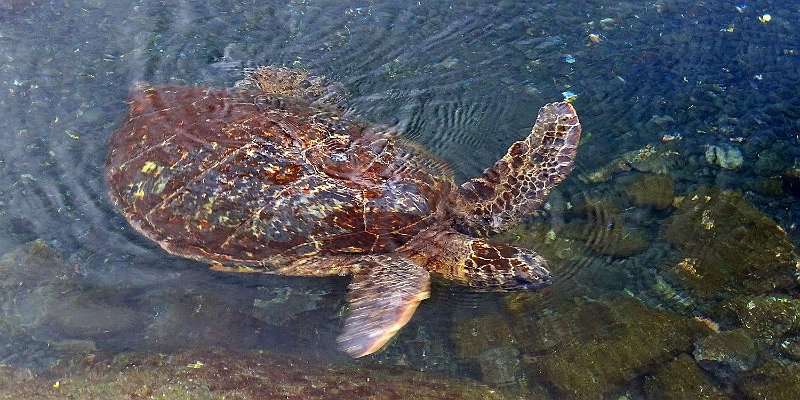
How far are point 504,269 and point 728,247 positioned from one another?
5.58ft

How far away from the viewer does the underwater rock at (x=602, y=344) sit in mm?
3664

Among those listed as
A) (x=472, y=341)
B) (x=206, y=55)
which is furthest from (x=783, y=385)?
(x=206, y=55)

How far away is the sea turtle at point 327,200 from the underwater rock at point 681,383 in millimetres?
886

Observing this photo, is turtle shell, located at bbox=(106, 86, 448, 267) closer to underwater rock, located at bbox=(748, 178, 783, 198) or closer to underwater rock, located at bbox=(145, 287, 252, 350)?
underwater rock, located at bbox=(145, 287, 252, 350)

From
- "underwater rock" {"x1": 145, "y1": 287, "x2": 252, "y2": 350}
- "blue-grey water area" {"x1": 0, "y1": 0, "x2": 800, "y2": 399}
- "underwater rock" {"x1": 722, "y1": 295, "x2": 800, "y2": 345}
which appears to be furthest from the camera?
"underwater rock" {"x1": 145, "y1": 287, "x2": 252, "y2": 350}

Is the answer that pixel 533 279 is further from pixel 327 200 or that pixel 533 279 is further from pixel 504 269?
pixel 327 200

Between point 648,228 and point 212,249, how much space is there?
3.13 meters

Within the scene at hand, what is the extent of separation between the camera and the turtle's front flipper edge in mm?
3312

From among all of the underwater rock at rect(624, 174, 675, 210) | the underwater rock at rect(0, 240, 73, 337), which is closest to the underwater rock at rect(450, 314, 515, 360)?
the underwater rock at rect(624, 174, 675, 210)

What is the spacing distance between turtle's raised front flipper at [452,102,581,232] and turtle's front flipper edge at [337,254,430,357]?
76cm

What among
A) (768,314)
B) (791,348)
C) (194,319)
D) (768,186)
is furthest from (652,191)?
(194,319)

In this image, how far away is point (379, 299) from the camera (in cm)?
353

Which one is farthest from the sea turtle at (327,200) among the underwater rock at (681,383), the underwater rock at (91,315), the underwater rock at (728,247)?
the underwater rock at (728,247)

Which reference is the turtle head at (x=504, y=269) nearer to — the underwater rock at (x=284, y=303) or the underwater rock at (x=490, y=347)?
the underwater rock at (x=490, y=347)
